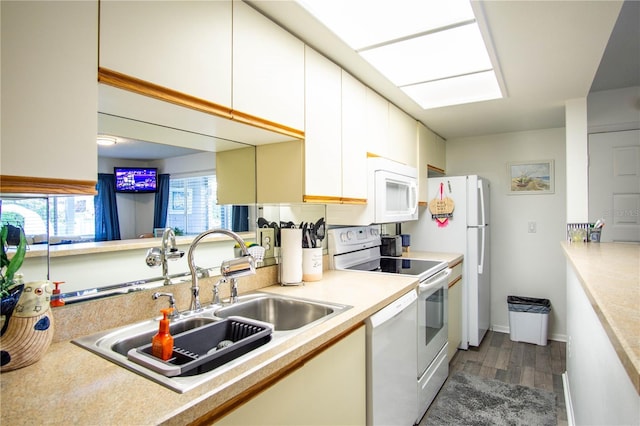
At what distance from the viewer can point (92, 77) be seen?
38.6 inches

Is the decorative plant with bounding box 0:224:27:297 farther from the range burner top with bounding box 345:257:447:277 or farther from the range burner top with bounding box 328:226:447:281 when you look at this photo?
the range burner top with bounding box 345:257:447:277

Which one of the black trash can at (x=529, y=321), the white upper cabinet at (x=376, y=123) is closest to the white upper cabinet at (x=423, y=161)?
the white upper cabinet at (x=376, y=123)

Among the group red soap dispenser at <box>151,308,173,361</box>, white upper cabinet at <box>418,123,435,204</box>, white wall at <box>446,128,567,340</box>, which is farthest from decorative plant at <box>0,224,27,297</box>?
white wall at <box>446,128,567,340</box>

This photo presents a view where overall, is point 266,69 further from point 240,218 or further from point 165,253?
point 165,253

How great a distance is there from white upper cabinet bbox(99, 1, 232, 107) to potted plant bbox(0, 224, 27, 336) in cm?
57

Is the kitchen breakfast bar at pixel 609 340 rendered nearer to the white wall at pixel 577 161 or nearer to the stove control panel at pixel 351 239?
the white wall at pixel 577 161

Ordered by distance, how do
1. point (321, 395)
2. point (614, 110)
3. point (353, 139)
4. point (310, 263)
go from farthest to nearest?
point (614, 110), point (353, 139), point (310, 263), point (321, 395)

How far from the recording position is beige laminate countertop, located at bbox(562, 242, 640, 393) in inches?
26.7

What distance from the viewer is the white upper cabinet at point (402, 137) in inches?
109

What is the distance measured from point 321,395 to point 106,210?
106cm

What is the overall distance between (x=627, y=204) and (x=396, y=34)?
2945 millimetres

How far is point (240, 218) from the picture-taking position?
195 cm

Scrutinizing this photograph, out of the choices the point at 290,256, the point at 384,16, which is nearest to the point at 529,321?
the point at 290,256

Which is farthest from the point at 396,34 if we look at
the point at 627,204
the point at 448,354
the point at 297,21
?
the point at 627,204
